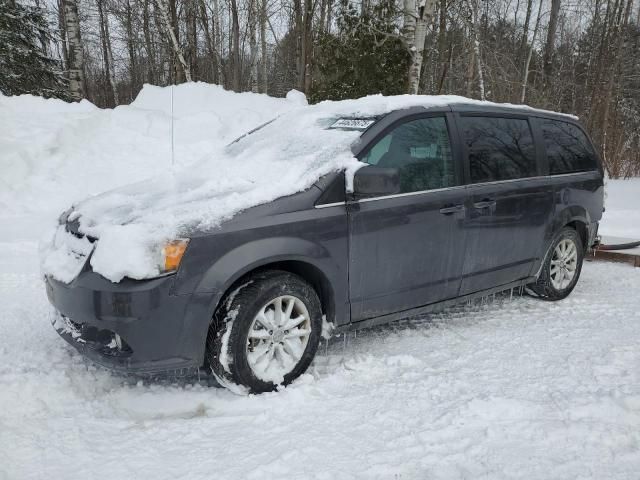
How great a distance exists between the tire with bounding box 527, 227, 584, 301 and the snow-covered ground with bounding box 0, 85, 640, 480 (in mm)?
145

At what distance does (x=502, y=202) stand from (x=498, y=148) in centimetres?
45

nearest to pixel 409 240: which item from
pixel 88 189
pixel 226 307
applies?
pixel 226 307

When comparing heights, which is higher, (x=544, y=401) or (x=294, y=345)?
(x=294, y=345)

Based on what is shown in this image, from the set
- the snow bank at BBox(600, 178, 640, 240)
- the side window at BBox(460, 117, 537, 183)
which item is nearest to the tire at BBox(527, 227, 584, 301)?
the side window at BBox(460, 117, 537, 183)

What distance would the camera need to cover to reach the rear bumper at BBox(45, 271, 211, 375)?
2570 mm

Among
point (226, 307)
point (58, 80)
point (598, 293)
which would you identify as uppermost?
point (58, 80)

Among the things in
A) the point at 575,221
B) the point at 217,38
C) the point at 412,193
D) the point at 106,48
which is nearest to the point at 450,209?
the point at 412,193

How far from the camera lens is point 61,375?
3.05 meters

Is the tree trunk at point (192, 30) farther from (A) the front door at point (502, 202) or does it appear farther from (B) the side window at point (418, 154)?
(B) the side window at point (418, 154)

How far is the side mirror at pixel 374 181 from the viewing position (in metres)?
3.10

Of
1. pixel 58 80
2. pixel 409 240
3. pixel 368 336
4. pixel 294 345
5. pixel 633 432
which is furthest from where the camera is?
pixel 58 80

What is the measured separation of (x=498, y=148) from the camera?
162 inches

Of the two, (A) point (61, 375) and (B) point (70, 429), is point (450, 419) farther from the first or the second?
(A) point (61, 375)

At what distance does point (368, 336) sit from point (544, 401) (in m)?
1.37
